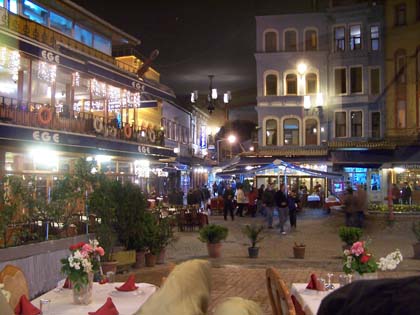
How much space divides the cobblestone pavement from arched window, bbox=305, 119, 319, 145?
12598 mm

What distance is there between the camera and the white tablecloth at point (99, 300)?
4.84 meters

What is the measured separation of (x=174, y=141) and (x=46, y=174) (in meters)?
19.3

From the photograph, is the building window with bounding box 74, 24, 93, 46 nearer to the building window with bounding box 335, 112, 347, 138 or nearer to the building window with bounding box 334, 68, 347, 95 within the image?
the building window with bounding box 334, 68, 347, 95

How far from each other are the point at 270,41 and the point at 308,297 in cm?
3171

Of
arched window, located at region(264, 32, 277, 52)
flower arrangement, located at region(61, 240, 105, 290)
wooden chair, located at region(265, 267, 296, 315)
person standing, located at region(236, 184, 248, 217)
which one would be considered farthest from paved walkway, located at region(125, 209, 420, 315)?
arched window, located at region(264, 32, 277, 52)

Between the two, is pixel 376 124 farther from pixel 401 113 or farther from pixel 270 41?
pixel 270 41

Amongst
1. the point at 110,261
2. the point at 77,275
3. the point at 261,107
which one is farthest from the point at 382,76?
the point at 77,275

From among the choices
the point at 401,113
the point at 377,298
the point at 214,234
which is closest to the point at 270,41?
the point at 401,113

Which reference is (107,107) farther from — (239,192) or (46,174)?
(239,192)

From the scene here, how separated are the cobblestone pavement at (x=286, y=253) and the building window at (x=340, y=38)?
628 inches

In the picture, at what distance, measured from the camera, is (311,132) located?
35.1 metres

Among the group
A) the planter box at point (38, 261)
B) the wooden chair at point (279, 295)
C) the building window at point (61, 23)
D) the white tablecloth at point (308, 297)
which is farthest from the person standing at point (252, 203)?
Answer: the wooden chair at point (279, 295)

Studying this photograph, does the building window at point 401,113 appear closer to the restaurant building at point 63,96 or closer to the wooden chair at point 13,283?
the restaurant building at point 63,96

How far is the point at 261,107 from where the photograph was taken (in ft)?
116
